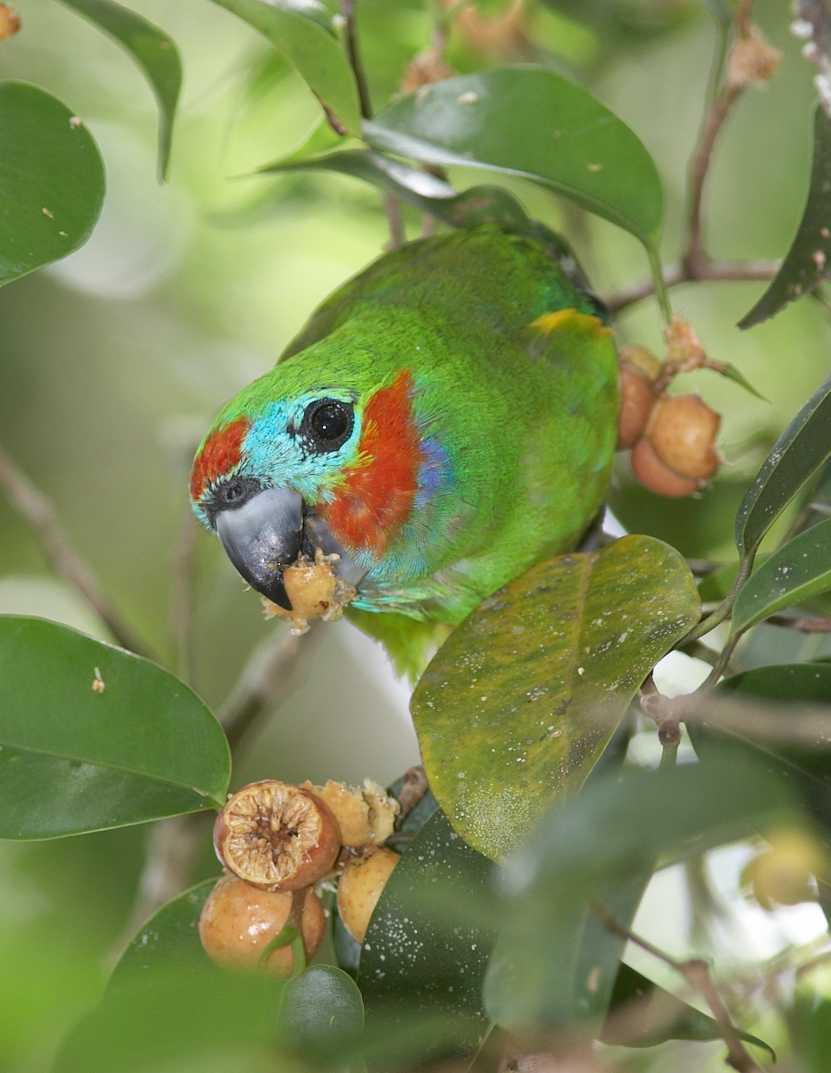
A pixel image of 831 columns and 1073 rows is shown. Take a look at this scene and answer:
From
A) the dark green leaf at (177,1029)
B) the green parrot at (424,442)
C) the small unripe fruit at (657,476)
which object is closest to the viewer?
the dark green leaf at (177,1029)

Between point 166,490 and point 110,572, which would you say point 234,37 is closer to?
point 166,490

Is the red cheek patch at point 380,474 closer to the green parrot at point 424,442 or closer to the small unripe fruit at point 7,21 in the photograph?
the green parrot at point 424,442

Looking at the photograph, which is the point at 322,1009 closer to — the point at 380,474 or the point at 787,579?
the point at 787,579

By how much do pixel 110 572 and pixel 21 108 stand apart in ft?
8.77

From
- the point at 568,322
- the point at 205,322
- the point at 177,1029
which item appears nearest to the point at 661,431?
the point at 568,322

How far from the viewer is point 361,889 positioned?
1203 millimetres

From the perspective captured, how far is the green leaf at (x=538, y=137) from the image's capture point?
1.45 m

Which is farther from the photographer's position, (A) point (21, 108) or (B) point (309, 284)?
(B) point (309, 284)

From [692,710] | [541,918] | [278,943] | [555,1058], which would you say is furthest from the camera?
[278,943]

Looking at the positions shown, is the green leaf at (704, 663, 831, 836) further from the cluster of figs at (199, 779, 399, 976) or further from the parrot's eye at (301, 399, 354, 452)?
the parrot's eye at (301, 399, 354, 452)

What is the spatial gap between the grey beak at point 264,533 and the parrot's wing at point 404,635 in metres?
0.29

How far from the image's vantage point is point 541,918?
651 millimetres

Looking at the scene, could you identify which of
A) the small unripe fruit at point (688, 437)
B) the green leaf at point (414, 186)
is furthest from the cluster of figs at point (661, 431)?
the green leaf at point (414, 186)

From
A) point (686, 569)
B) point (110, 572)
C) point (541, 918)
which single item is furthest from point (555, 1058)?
point (110, 572)
